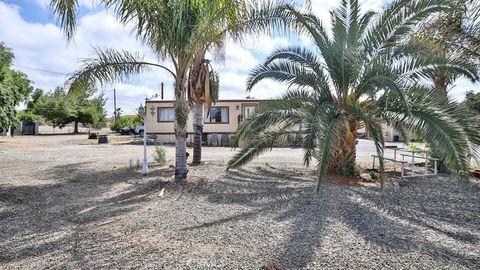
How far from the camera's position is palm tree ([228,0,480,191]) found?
637 cm

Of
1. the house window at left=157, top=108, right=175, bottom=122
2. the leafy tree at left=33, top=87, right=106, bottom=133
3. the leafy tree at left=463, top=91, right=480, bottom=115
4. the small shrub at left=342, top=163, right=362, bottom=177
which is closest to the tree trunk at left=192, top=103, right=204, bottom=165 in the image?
the small shrub at left=342, top=163, right=362, bottom=177

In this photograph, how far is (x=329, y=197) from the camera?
6.53 m

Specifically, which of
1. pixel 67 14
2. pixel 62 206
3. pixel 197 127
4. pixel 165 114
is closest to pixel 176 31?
pixel 67 14

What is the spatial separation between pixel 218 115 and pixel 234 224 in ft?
61.5

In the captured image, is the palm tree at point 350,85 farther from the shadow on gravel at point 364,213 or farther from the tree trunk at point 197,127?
the tree trunk at point 197,127

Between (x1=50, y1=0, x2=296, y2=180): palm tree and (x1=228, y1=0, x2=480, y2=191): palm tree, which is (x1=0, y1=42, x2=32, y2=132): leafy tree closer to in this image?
(x1=50, y1=0, x2=296, y2=180): palm tree

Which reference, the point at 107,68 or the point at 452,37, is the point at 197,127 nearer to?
the point at 107,68

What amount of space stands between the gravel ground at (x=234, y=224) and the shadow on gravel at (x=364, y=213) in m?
0.02

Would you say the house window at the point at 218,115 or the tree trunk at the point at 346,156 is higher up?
the house window at the point at 218,115

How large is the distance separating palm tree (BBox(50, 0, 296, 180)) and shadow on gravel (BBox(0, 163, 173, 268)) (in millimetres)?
1501

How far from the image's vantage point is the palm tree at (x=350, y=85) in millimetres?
6367

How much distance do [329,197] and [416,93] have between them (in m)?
2.77

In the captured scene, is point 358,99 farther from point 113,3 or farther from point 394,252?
point 113,3

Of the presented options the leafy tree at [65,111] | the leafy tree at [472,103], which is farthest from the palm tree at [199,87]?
the leafy tree at [65,111]
